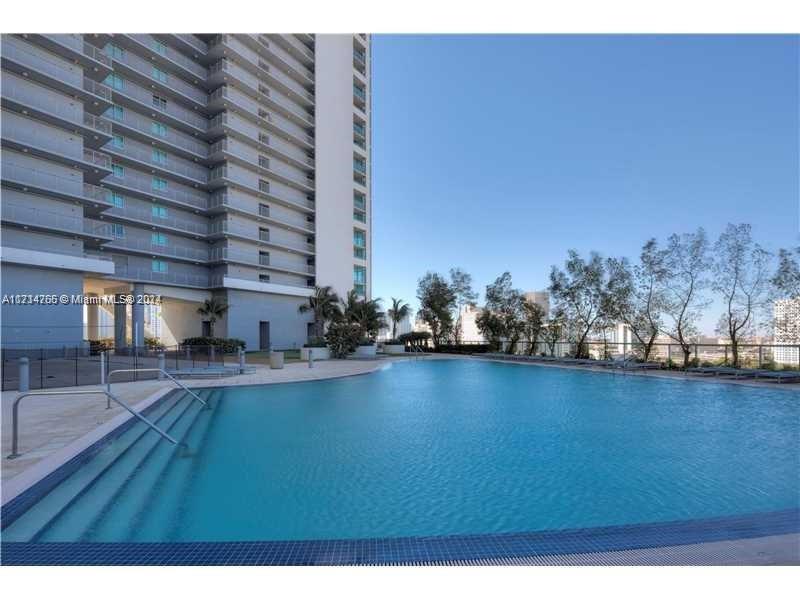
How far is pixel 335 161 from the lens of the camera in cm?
3922

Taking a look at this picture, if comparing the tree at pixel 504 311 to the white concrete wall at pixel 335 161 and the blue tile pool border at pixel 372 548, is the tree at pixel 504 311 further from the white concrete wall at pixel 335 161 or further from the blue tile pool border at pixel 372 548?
the blue tile pool border at pixel 372 548

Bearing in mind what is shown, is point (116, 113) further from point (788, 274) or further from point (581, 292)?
point (788, 274)

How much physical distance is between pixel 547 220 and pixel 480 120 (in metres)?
7.72

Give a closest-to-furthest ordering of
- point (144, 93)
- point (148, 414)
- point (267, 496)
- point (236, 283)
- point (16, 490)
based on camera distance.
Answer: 1. point (16, 490)
2. point (267, 496)
3. point (148, 414)
4. point (144, 93)
5. point (236, 283)

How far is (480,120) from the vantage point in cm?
2492

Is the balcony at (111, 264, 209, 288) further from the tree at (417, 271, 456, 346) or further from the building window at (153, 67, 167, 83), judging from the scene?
the tree at (417, 271, 456, 346)

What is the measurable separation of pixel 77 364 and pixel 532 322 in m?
23.9

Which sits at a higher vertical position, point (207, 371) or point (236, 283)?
point (236, 283)

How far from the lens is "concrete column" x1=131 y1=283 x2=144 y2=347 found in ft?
85.6

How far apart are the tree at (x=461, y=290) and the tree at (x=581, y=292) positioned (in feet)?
31.1

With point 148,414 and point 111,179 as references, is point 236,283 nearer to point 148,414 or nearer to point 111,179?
point 111,179

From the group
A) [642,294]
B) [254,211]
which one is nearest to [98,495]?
[642,294]

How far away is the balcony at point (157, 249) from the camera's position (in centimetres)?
2655
